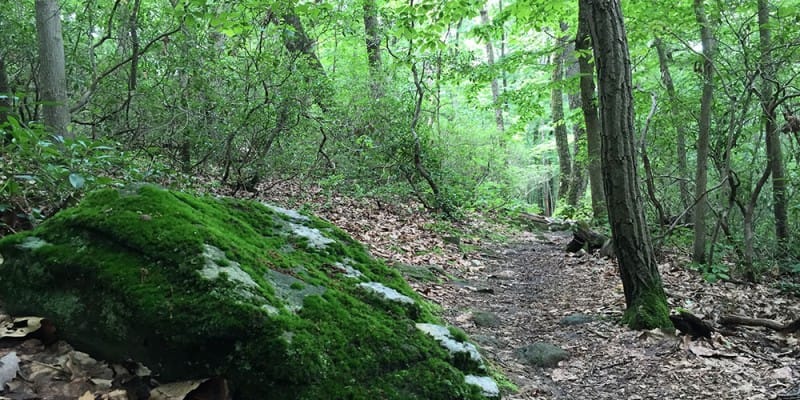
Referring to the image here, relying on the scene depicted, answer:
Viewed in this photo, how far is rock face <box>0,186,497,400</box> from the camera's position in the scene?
2139mm

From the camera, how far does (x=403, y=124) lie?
10.1 m

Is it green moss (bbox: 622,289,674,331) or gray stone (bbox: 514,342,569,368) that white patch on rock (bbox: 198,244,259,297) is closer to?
gray stone (bbox: 514,342,569,368)

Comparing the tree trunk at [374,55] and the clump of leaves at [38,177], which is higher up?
the tree trunk at [374,55]

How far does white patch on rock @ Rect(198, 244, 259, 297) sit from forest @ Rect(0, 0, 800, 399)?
1.84 m

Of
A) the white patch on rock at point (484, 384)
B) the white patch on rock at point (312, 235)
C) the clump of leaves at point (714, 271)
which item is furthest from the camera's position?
the clump of leaves at point (714, 271)

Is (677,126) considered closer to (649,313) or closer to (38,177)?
(649,313)

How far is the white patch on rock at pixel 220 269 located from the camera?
2.35 m

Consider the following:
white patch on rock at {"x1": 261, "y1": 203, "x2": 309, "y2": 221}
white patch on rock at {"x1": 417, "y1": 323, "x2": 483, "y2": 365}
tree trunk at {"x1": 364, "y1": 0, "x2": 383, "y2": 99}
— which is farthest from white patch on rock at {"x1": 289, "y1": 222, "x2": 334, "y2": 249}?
tree trunk at {"x1": 364, "y1": 0, "x2": 383, "y2": 99}

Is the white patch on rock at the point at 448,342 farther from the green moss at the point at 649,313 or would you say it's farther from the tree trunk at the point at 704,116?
the tree trunk at the point at 704,116

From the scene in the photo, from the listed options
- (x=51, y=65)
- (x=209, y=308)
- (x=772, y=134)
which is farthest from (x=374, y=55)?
(x=209, y=308)

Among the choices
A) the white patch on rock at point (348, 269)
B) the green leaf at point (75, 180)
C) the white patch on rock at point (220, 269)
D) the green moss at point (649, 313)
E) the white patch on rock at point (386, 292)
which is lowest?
the green moss at point (649, 313)

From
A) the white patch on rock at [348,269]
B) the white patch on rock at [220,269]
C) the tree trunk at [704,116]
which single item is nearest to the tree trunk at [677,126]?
the tree trunk at [704,116]

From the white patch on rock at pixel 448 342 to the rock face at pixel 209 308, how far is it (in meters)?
0.02

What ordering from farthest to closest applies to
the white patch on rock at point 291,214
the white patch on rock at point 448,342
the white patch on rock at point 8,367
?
the white patch on rock at point 291,214
the white patch on rock at point 448,342
the white patch on rock at point 8,367
